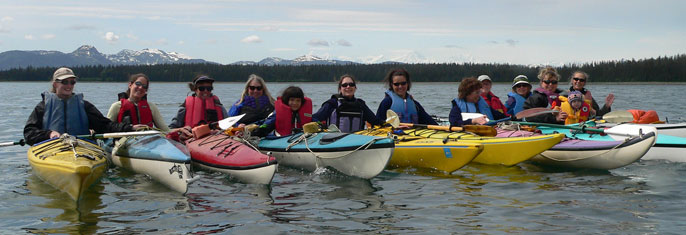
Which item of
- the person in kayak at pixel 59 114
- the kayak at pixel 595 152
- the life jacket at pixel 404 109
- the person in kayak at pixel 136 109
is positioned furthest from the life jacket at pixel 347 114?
the person in kayak at pixel 59 114

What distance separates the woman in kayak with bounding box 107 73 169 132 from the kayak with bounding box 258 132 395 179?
1.93 metres

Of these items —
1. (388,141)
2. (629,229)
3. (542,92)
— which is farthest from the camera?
(542,92)

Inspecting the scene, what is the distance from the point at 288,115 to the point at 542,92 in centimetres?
492

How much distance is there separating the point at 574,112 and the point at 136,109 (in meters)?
7.15

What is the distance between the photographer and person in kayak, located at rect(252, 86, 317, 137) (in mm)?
9961

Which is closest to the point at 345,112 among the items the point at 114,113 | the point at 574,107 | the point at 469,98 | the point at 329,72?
the point at 469,98

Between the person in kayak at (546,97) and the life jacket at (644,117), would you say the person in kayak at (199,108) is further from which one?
the life jacket at (644,117)

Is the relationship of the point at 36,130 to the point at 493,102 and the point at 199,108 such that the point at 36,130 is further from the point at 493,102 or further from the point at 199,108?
the point at 493,102

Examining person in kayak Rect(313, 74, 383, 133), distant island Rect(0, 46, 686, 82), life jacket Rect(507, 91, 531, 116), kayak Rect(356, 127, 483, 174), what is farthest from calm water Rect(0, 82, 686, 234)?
distant island Rect(0, 46, 686, 82)

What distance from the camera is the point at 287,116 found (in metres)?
10.0

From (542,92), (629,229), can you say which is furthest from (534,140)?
(542,92)

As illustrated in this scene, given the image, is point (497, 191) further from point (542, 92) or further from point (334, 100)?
point (542, 92)

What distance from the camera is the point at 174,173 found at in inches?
302

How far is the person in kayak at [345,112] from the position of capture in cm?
994
